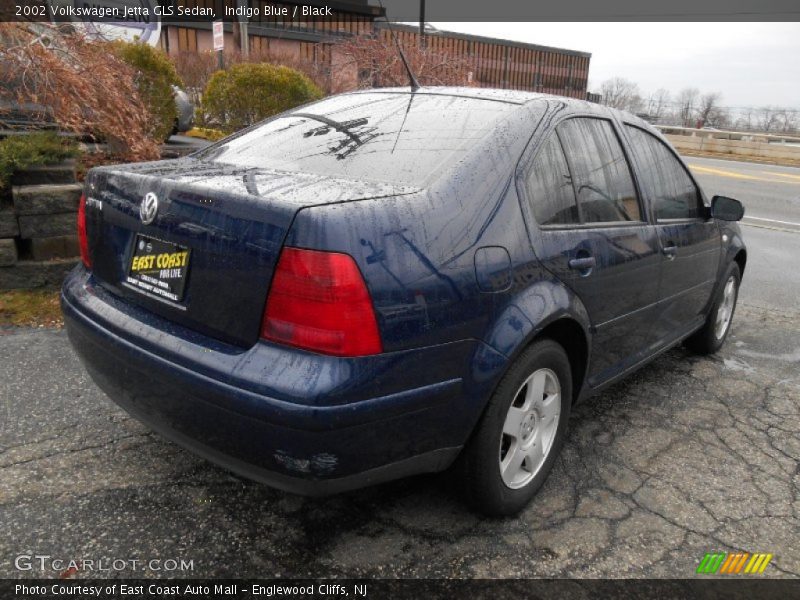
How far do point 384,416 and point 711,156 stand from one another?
28042 millimetres

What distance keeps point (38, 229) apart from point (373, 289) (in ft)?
11.9

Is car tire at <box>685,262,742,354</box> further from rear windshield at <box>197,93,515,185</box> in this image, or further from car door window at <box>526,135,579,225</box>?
rear windshield at <box>197,93,515,185</box>

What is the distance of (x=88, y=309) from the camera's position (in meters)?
2.47

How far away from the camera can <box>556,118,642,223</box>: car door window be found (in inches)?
111

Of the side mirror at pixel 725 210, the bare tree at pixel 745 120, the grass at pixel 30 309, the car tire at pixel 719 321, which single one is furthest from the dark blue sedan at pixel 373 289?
the bare tree at pixel 745 120

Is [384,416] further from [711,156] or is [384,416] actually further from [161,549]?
[711,156]

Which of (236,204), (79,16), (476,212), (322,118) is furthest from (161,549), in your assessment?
(79,16)

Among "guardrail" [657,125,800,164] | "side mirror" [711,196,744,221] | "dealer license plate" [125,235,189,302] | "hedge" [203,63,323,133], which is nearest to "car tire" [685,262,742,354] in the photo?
"side mirror" [711,196,744,221]

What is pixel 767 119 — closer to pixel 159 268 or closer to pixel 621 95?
pixel 621 95

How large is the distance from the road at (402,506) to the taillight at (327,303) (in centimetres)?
85

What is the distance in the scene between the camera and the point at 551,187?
2.61 meters

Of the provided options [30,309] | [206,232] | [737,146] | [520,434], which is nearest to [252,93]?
[30,309]

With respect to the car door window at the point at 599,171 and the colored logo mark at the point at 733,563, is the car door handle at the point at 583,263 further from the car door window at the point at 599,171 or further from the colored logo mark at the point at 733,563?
the colored logo mark at the point at 733,563

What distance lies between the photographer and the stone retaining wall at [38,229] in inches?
177
